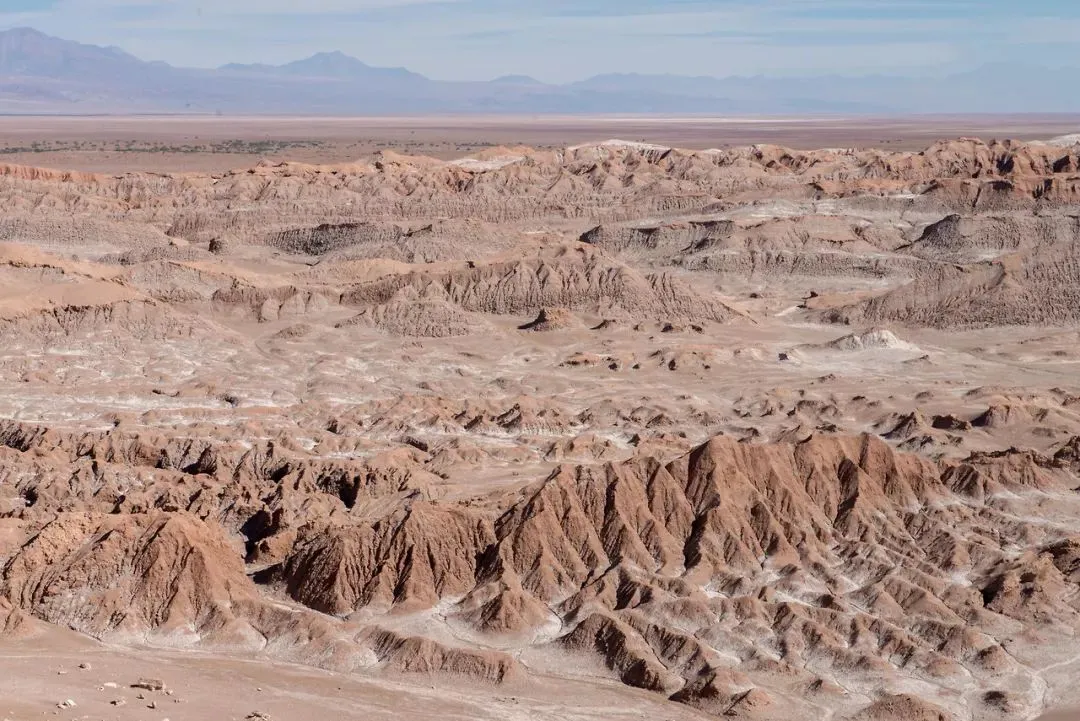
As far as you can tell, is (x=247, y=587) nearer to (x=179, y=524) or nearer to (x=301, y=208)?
(x=179, y=524)

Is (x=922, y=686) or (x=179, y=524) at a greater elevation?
(x=179, y=524)

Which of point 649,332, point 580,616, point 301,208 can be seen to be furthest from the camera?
point 301,208

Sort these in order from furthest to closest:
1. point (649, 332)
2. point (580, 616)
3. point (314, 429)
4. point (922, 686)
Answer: point (649, 332) < point (314, 429) < point (580, 616) < point (922, 686)

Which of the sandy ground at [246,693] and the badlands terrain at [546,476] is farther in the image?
the badlands terrain at [546,476]

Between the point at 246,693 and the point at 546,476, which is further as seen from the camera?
the point at 546,476

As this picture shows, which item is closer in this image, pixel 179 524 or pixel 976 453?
pixel 179 524

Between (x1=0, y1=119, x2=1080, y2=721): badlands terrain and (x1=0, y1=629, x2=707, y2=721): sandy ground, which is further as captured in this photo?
(x1=0, y1=119, x2=1080, y2=721): badlands terrain

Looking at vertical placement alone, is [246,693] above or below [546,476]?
below

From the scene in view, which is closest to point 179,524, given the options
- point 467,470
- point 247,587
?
point 247,587
